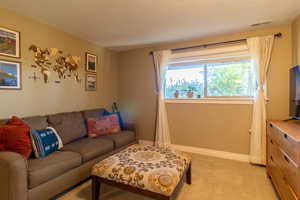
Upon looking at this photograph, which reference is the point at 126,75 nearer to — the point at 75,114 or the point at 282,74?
the point at 75,114

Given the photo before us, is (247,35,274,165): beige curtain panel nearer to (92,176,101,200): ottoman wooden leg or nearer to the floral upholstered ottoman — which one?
the floral upholstered ottoman

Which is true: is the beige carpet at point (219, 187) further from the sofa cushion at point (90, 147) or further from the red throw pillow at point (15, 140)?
the red throw pillow at point (15, 140)

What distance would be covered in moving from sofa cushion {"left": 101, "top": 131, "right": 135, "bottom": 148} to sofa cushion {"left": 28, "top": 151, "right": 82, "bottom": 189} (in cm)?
72

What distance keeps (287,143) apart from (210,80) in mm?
1910

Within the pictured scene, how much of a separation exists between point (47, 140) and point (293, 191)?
258 cm

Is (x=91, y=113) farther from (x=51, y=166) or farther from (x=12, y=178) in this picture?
(x=12, y=178)

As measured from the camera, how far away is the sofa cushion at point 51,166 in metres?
1.59

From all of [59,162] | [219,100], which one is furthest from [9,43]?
[219,100]

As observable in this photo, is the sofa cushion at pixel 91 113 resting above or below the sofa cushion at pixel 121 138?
above

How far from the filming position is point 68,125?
2592mm

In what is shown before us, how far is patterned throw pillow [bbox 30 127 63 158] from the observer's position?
1870 millimetres

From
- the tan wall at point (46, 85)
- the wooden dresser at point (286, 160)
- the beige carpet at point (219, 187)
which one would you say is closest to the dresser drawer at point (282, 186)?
the wooden dresser at point (286, 160)

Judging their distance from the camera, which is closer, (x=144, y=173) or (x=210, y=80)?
(x=144, y=173)

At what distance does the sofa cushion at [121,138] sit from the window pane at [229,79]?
5.72 feet
